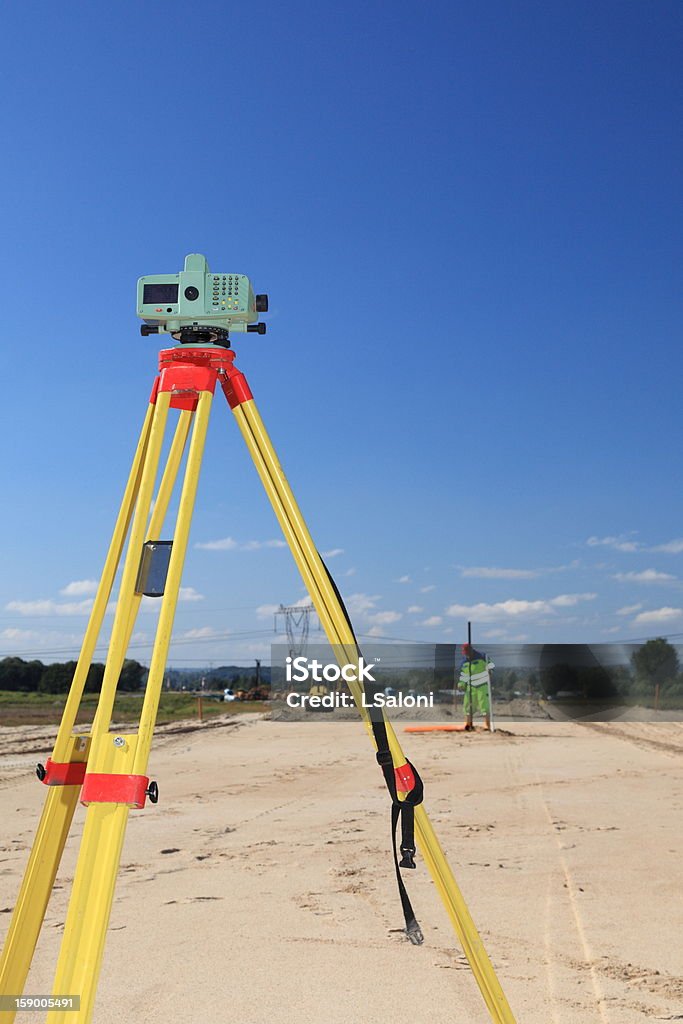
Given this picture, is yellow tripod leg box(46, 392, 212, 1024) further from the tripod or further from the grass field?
the grass field

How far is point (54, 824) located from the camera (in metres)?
2.78

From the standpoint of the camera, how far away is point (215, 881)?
5.89 meters

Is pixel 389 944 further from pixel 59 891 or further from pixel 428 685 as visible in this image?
pixel 428 685

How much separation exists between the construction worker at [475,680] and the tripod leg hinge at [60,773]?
16156mm

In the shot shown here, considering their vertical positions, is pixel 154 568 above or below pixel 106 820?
above

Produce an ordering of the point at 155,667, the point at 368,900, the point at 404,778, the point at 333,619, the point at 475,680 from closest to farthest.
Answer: the point at 155,667
the point at 404,778
the point at 333,619
the point at 368,900
the point at 475,680

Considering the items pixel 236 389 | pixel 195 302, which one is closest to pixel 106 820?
pixel 236 389

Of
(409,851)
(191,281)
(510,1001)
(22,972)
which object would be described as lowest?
(510,1001)

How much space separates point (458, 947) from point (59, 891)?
2842 millimetres

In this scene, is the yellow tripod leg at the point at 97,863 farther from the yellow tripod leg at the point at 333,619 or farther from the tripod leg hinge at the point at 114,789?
the yellow tripod leg at the point at 333,619

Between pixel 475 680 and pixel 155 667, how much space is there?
55.1 feet

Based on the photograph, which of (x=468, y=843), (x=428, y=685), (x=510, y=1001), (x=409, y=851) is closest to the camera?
(x=409, y=851)

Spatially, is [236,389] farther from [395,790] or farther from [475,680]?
[475,680]

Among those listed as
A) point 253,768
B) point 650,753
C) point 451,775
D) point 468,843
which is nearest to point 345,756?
point 253,768
